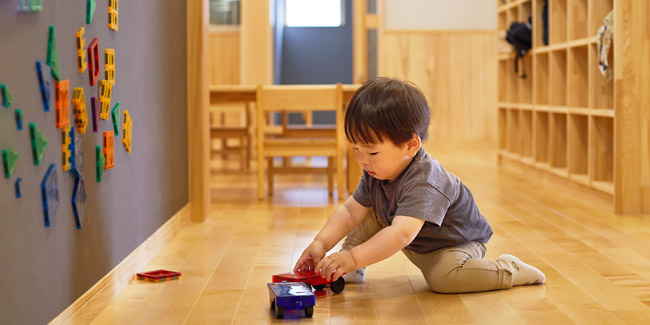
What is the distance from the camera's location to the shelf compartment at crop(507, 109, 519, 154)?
17.8 ft

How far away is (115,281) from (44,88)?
27.1 inches

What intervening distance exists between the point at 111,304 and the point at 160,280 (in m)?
0.27

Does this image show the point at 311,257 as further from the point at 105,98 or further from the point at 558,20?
the point at 558,20

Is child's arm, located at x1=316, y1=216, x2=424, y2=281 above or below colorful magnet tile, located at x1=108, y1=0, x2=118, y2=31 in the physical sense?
below

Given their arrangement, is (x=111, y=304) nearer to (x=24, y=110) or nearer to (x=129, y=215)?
(x=129, y=215)

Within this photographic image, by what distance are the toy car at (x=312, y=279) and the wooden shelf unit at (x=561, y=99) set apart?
1862mm

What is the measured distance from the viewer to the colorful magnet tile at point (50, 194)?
1.52 metres

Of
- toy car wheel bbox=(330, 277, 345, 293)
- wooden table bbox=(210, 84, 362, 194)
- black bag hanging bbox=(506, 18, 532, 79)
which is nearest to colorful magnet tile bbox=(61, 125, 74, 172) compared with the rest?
toy car wheel bbox=(330, 277, 345, 293)

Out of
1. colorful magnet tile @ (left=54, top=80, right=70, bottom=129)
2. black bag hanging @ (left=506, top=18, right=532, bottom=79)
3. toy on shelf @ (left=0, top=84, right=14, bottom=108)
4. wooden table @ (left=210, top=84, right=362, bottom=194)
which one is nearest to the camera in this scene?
toy on shelf @ (left=0, top=84, right=14, bottom=108)

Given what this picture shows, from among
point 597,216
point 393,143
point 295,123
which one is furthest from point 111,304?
point 295,123

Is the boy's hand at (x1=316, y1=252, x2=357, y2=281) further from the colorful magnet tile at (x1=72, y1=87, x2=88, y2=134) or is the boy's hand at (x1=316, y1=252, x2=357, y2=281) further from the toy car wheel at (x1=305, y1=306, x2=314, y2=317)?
the colorful magnet tile at (x1=72, y1=87, x2=88, y2=134)

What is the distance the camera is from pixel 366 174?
208 centimetres

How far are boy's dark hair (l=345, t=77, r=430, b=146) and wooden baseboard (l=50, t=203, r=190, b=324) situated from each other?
723 millimetres

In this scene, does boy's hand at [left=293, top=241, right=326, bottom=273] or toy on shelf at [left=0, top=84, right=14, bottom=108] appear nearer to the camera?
toy on shelf at [left=0, top=84, right=14, bottom=108]
